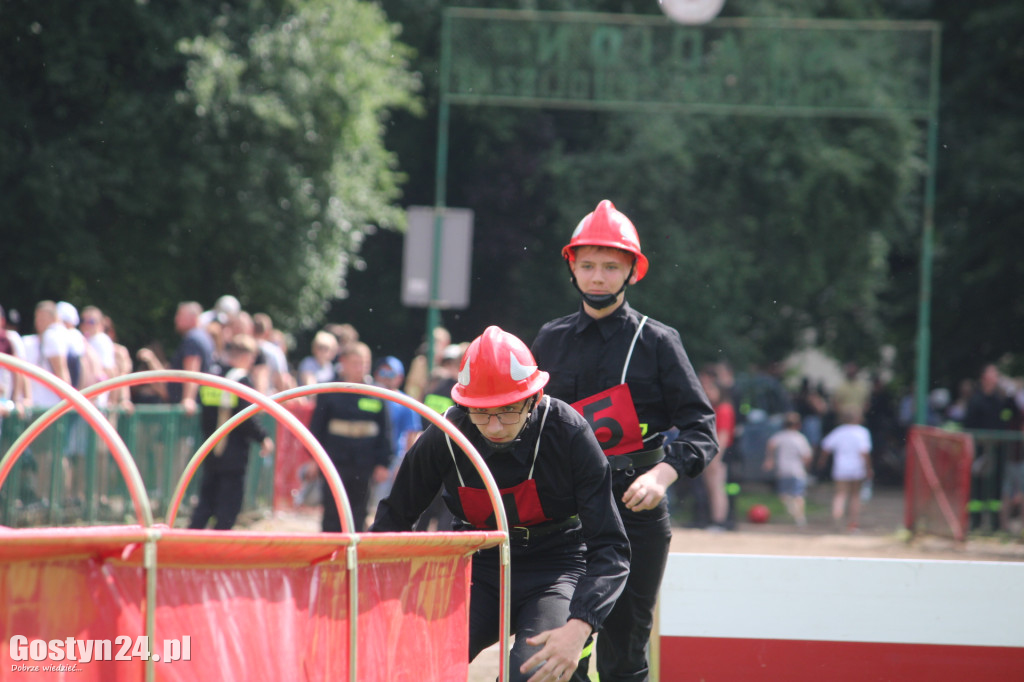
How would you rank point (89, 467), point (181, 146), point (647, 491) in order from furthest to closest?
1. point (181, 146)
2. point (89, 467)
3. point (647, 491)

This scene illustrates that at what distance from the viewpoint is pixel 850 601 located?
5.43 meters

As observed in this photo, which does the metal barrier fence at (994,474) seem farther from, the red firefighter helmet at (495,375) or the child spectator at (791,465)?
the red firefighter helmet at (495,375)

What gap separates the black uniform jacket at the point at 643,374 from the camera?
485cm

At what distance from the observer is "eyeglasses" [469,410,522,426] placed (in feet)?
13.4

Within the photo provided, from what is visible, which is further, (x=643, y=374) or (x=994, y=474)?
(x=994, y=474)

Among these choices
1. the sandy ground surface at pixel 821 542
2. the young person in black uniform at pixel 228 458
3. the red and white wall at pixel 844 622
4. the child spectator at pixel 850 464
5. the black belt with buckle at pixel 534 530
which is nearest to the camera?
the black belt with buckle at pixel 534 530

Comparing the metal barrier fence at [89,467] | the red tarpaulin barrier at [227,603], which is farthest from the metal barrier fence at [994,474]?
the red tarpaulin barrier at [227,603]

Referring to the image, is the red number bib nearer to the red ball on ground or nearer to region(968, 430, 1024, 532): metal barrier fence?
region(968, 430, 1024, 532): metal barrier fence

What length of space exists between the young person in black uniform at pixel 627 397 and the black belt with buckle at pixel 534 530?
1.67 ft

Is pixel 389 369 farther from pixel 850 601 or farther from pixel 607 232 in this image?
pixel 607 232


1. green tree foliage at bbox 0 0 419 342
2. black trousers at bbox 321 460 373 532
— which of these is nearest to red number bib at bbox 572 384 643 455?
black trousers at bbox 321 460 373 532

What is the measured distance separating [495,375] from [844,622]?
236 centimetres

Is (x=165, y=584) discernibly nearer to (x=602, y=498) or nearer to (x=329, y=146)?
(x=602, y=498)

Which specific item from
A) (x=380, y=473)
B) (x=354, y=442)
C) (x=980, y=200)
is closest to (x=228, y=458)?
(x=354, y=442)
